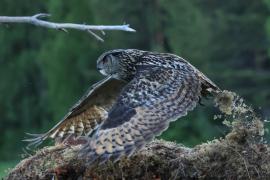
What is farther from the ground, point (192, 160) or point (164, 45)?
point (164, 45)

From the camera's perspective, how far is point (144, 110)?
9664 millimetres

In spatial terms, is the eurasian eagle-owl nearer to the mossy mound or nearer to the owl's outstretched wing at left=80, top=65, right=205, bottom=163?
the owl's outstretched wing at left=80, top=65, right=205, bottom=163

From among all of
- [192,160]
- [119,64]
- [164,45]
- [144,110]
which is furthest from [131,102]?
[164,45]

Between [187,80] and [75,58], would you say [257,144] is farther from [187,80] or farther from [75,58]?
[75,58]

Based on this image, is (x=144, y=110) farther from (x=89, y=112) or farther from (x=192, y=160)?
(x=89, y=112)

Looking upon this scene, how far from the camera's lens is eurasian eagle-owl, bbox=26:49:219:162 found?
365 inches

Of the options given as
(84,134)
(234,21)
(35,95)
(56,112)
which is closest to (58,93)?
(56,112)

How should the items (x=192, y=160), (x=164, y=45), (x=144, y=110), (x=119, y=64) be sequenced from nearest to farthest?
(x=192, y=160)
(x=144, y=110)
(x=119, y=64)
(x=164, y=45)

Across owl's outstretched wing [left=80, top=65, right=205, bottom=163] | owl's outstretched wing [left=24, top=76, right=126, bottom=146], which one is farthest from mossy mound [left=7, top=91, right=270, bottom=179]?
owl's outstretched wing [left=24, top=76, right=126, bottom=146]

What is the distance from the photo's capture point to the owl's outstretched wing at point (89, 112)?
10922 mm

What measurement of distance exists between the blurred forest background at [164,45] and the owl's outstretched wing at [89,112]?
1186 inches

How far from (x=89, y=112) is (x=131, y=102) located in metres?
1.41

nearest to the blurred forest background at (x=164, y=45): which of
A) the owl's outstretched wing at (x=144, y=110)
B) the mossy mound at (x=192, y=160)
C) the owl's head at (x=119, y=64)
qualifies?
the owl's head at (x=119, y=64)

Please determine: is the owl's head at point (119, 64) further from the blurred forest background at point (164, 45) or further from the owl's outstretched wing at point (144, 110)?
the blurred forest background at point (164, 45)
